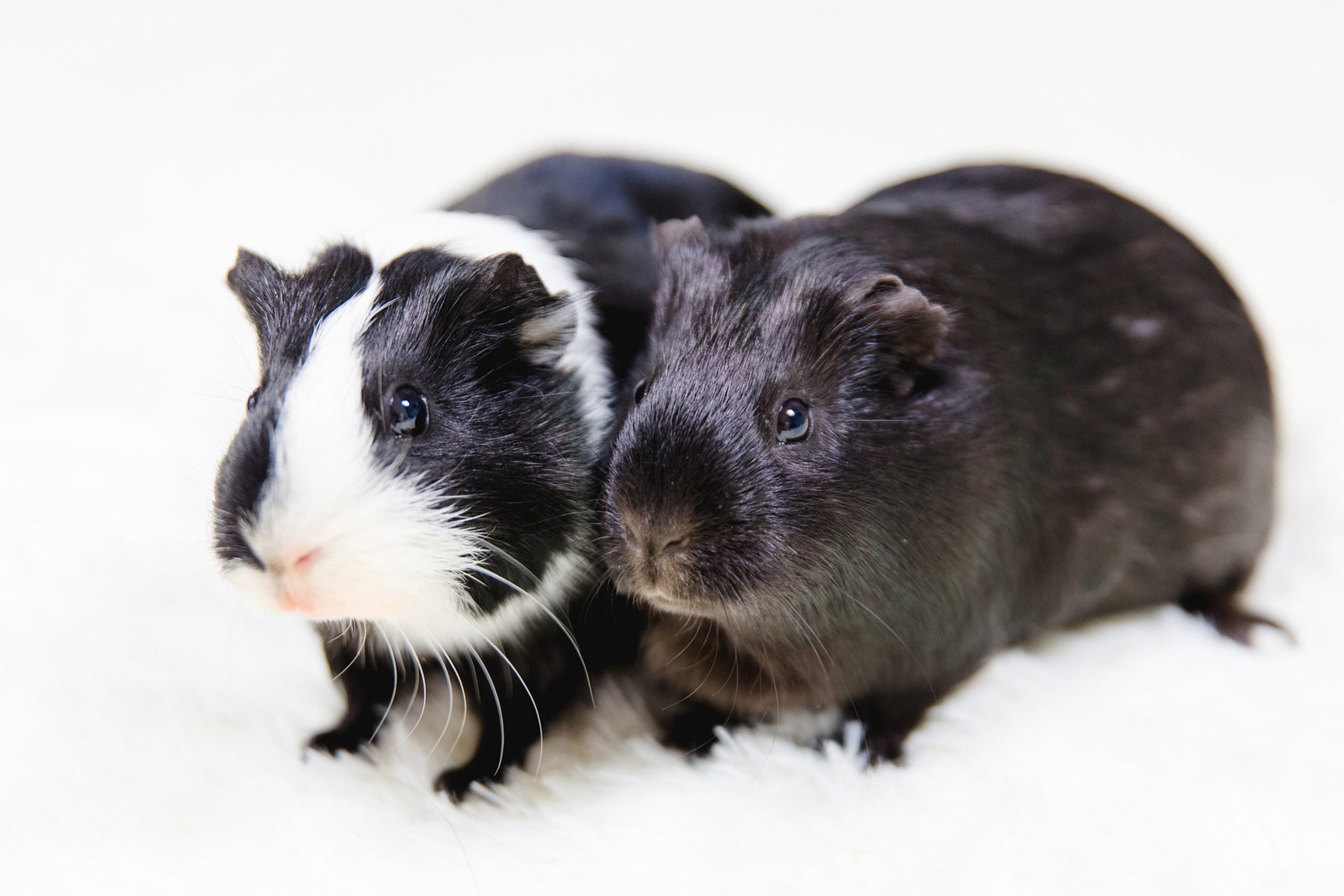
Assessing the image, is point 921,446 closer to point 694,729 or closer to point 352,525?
point 694,729

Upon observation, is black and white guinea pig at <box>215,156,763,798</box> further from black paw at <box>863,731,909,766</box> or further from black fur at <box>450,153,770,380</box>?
black paw at <box>863,731,909,766</box>

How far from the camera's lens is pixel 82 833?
2023 millimetres

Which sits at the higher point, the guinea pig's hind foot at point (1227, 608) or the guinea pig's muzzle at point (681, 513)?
the guinea pig's muzzle at point (681, 513)

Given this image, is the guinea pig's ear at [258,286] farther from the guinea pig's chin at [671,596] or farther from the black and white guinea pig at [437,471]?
the guinea pig's chin at [671,596]

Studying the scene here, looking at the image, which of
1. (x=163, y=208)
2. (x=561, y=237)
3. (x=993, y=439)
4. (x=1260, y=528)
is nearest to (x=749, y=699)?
(x=993, y=439)

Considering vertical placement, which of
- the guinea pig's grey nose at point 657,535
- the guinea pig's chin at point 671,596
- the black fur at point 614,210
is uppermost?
the black fur at point 614,210

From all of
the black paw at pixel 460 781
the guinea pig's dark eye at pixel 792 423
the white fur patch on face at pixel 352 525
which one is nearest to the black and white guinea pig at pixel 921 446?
the guinea pig's dark eye at pixel 792 423

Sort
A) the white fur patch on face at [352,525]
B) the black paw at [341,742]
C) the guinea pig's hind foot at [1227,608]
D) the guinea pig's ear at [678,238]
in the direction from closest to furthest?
the white fur patch on face at [352,525] < the guinea pig's ear at [678,238] < the black paw at [341,742] < the guinea pig's hind foot at [1227,608]

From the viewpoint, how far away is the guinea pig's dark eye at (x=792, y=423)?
197cm

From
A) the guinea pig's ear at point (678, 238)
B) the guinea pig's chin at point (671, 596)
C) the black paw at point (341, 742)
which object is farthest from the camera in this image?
the black paw at point (341, 742)

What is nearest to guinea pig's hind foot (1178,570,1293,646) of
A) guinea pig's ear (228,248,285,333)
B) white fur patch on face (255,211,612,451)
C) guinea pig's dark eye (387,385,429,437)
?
white fur patch on face (255,211,612,451)

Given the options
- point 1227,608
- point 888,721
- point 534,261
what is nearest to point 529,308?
point 534,261

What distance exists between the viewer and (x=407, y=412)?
1930mm

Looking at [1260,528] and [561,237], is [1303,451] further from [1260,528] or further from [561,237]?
[561,237]
